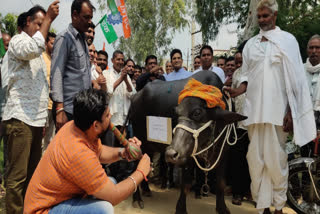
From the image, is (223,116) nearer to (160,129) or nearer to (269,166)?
(269,166)

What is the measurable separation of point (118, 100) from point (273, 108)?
9.83 ft

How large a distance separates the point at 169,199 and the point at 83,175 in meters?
3.11

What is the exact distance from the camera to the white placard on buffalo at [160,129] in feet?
12.9

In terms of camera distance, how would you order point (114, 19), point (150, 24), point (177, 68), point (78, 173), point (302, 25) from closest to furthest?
point (78, 173) < point (177, 68) < point (302, 25) < point (114, 19) < point (150, 24)

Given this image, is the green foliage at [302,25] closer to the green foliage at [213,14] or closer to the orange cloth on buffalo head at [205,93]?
the orange cloth on buffalo head at [205,93]

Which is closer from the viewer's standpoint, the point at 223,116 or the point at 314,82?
the point at 223,116

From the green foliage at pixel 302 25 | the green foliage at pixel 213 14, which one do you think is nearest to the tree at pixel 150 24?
the green foliage at pixel 213 14

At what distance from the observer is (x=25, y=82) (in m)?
3.05

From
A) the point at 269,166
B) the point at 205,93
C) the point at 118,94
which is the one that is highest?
the point at 205,93

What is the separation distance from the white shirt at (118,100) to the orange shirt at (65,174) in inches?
120

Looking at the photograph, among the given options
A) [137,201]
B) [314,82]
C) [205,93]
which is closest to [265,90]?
[205,93]

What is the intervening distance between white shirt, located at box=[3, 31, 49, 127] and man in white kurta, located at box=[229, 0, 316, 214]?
2450 mm

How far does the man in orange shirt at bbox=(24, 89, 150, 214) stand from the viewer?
207 cm

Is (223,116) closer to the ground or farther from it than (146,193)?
farther from it
